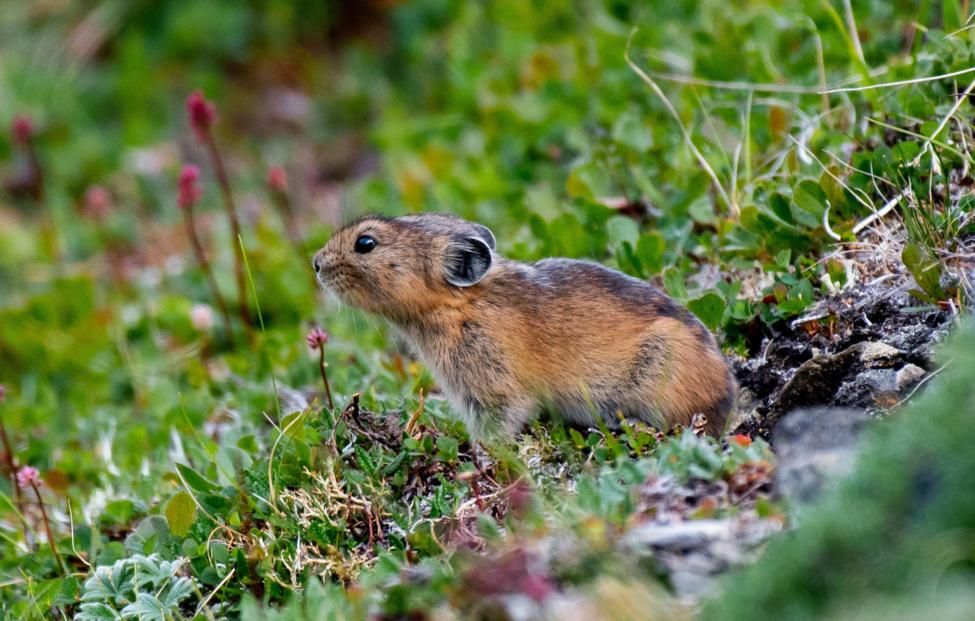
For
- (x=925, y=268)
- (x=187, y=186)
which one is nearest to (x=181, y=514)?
(x=187, y=186)

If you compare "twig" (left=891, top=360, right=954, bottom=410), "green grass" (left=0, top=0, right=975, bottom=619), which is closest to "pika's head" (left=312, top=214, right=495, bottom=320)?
"green grass" (left=0, top=0, right=975, bottom=619)

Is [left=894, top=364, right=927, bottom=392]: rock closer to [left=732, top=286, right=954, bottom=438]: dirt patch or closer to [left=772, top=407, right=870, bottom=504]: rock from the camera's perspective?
[left=732, top=286, right=954, bottom=438]: dirt patch

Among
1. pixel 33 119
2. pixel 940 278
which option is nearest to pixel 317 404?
pixel 940 278

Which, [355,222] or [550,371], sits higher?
[355,222]

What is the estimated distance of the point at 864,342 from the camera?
5.34 meters

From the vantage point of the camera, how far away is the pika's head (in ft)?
19.4

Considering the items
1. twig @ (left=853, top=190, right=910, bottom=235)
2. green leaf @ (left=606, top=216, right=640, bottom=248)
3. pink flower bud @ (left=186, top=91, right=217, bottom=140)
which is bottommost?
green leaf @ (left=606, top=216, right=640, bottom=248)

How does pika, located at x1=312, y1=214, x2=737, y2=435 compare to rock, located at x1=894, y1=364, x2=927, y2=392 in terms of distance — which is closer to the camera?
rock, located at x1=894, y1=364, x2=927, y2=392

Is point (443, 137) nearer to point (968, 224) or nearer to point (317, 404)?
point (317, 404)

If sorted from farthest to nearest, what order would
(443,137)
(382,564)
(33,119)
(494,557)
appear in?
(33,119)
(443,137)
(382,564)
(494,557)

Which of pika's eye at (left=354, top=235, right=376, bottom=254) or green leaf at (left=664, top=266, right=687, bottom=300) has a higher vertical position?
pika's eye at (left=354, top=235, right=376, bottom=254)

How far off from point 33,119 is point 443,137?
4.82 metres

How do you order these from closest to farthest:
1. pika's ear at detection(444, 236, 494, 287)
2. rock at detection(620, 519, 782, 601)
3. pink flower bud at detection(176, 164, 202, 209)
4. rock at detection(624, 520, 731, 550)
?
1. rock at detection(620, 519, 782, 601)
2. rock at detection(624, 520, 731, 550)
3. pika's ear at detection(444, 236, 494, 287)
4. pink flower bud at detection(176, 164, 202, 209)

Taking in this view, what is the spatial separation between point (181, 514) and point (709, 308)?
264cm
